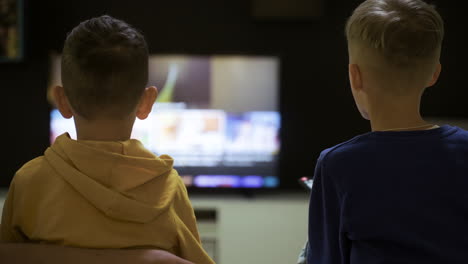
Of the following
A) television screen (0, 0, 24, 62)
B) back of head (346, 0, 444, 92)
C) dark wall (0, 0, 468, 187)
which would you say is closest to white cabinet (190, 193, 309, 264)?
dark wall (0, 0, 468, 187)

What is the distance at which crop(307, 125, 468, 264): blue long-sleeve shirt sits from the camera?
993mm

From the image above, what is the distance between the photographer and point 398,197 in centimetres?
101

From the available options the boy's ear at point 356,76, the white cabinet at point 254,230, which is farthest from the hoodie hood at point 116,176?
the white cabinet at point 254,230

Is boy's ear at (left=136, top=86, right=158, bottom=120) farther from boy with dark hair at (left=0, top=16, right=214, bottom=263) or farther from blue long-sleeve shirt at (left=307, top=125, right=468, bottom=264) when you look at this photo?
blue long-sleeve shirt at (left=307, top=125, right=468, bottom=264)

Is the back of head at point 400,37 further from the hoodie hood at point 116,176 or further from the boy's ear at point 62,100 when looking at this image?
the boy's ear at point 62,100

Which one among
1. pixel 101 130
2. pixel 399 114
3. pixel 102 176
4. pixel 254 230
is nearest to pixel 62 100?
pixel 101 130

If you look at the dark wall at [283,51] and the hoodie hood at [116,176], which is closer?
the hoodie hood at [116,176]

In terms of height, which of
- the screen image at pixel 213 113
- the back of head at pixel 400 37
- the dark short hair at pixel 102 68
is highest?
the back of head at pixel 400 37

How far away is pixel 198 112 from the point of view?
3408 millimetres

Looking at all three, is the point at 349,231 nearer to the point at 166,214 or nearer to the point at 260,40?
the point at 166,214

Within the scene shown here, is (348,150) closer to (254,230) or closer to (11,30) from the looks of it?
(254,230)

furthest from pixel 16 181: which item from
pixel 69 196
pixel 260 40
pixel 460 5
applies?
pixel 460 5

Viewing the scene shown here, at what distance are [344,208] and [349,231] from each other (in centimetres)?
5

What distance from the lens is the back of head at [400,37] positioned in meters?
1.06
